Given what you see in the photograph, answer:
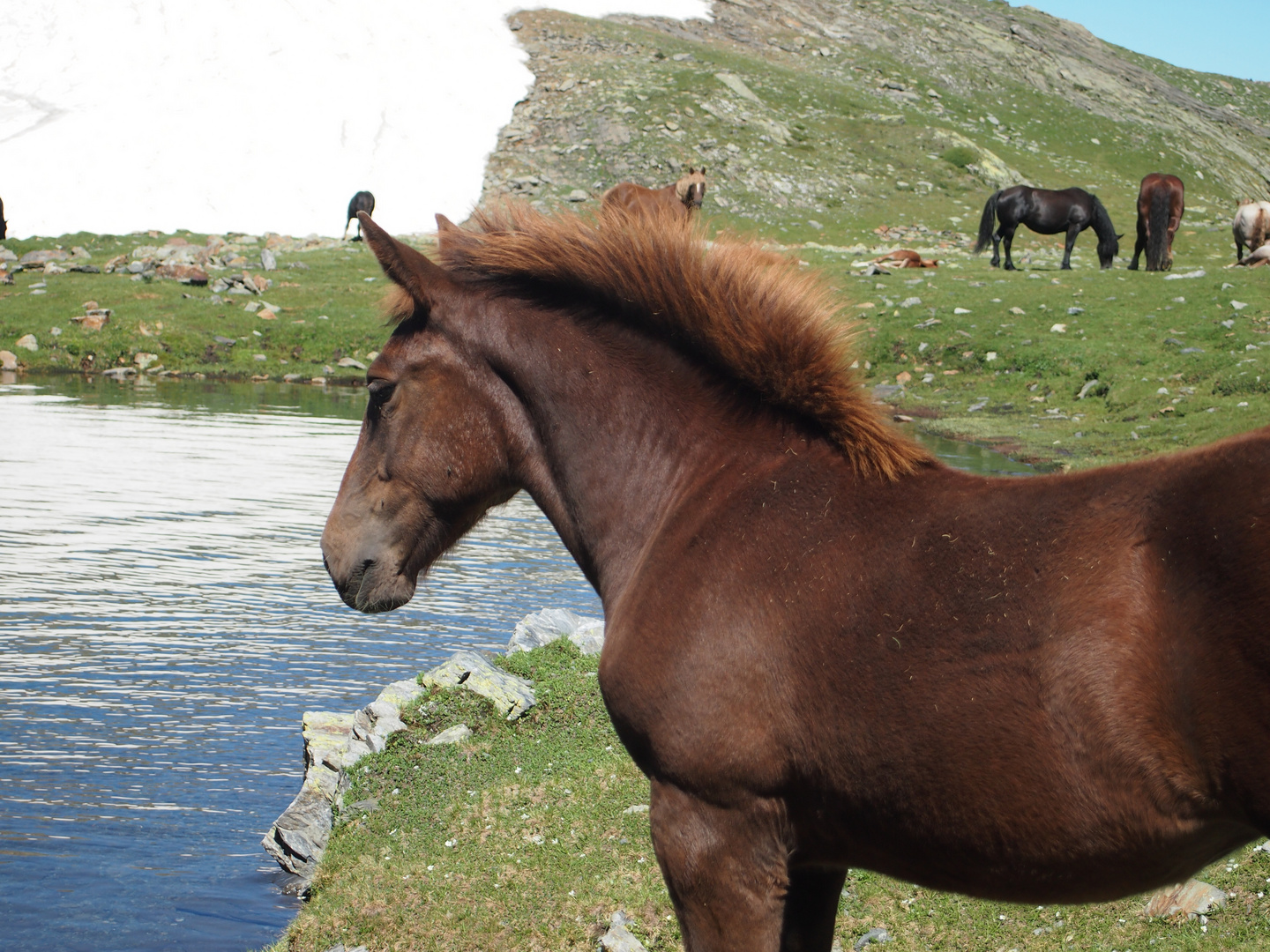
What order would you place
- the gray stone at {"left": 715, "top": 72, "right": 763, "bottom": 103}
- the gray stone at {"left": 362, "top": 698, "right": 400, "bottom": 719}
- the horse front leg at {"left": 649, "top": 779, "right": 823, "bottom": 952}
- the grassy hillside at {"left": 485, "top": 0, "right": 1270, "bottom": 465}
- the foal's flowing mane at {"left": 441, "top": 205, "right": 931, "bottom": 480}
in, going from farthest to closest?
the gray stone at {"left": 715, "top": 72, "right": 763, "bottom": 103} → the grassy hillside at {"left": 485, "top": 0, "right": 1270, "bottom": 465} → the gray stone at {"left": 362, "top": 698, "right": 400, "bottom": 719} → the foal's flowing mane at {"left": 441, "top": 205, "right": 931, "bottom": 480} → the horse front leg at {"left": 649, "top": 779, "right": 823, "bottom": 952}

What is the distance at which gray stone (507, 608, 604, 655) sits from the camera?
895 centimetres

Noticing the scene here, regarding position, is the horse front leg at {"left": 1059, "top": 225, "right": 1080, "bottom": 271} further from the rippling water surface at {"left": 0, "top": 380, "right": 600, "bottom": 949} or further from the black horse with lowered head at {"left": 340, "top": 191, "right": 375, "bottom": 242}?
the black horse with lowered head at {"left": 340, "top": 191, "right": 375, "bottom": 242}

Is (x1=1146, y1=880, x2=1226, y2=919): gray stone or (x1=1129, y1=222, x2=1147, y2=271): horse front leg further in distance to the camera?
(x1=1129, y1=222, x2=1147, y2=271): horse front leg

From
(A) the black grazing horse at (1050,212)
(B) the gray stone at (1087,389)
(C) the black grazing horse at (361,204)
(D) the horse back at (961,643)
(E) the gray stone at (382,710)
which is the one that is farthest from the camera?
(C) the black grazing horse at (361,204)

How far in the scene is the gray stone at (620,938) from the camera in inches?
196

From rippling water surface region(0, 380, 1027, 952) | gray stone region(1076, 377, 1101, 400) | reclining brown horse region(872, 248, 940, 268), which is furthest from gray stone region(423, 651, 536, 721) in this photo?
reclining brown horse region(872, 248, 940, 268)

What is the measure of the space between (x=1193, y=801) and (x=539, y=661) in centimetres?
638

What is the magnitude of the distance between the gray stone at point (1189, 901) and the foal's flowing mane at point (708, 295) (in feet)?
9.04

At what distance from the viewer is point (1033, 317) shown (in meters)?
25.4

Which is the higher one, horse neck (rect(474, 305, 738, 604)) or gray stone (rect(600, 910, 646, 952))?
horse neck (rect(474, 305, 738, 604))

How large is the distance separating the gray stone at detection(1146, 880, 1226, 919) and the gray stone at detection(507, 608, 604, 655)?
15.6 ft

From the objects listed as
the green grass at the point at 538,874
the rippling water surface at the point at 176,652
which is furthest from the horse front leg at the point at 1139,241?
the green grass at the point at 538,874

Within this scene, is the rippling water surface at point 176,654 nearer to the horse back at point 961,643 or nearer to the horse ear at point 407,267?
the horse ear at point 407,267

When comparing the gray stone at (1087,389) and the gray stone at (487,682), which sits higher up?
the gray stone at (1087,389)
